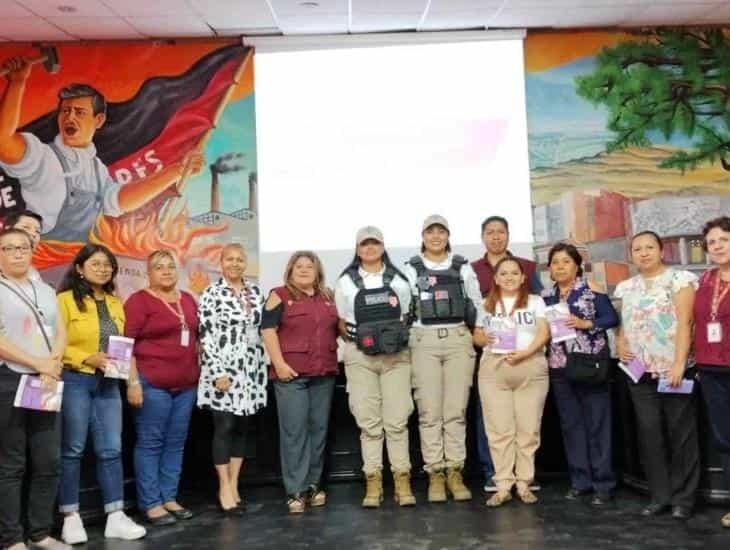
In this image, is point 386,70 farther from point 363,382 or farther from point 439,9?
point 363,382

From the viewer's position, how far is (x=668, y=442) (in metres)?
3.85

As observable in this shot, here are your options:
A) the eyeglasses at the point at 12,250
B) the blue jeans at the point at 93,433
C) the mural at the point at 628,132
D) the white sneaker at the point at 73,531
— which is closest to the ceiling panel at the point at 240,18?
the mural at the point at 628,132

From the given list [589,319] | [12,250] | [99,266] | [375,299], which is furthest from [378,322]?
[12,250]

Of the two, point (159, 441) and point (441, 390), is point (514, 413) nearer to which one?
point (441, 390)

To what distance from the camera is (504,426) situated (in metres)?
4.06

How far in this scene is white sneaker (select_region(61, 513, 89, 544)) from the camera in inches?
140

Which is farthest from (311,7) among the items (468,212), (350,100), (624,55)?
(624,55)

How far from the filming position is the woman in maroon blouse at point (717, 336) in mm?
3494

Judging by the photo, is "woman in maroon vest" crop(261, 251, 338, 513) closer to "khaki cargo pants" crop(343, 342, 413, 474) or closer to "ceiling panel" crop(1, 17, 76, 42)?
"khaki cargo pants" crop(343, 342, 413, 474)

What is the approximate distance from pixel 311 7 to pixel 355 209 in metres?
1.53

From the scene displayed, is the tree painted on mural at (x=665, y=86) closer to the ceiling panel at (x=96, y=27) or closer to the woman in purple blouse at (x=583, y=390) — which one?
the woman in purple blouse at (x=583, y=390)

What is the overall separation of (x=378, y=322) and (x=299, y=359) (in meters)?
0.48

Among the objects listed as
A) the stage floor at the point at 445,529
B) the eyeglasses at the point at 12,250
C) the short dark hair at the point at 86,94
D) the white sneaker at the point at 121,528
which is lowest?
the stage floor at the point at 445,529

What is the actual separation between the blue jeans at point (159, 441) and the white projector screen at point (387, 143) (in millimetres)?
2055
